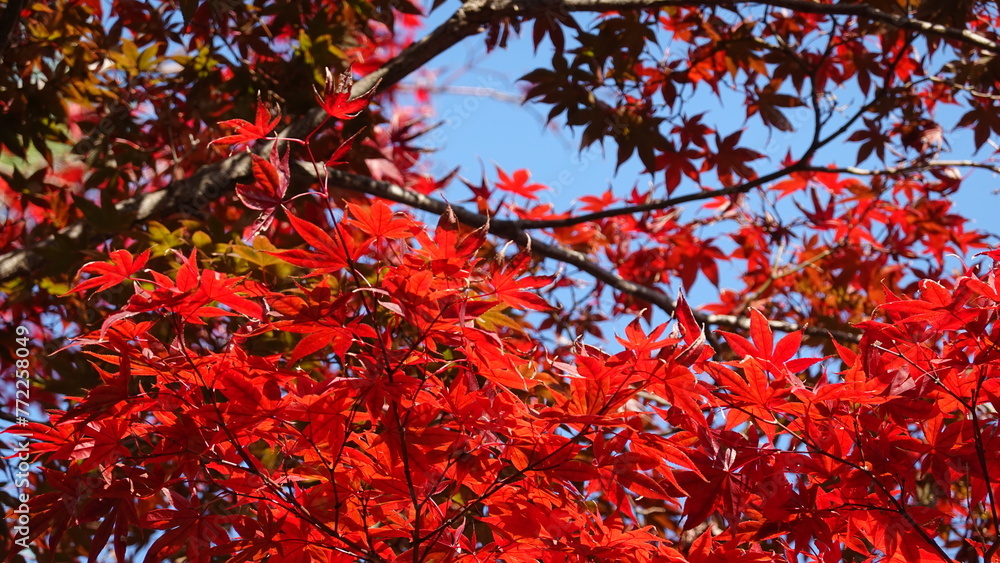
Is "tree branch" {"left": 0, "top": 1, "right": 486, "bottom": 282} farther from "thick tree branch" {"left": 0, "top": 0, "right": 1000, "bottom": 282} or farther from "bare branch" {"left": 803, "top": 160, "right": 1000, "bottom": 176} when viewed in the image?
"bare branch" {"left": 803, "top": 160, "right": 1000, "bottom": 176}

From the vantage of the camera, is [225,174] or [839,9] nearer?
[839,9]

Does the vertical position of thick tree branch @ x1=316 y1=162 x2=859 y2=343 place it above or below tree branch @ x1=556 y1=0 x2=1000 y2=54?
below

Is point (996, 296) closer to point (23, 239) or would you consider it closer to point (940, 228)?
point (940, 228)

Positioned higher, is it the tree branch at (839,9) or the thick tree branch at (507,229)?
the tree branch at (839,9)

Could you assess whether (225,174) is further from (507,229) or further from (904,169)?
(904,169)

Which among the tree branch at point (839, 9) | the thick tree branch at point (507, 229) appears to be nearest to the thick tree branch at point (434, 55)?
the tree branch at point (839, 9)

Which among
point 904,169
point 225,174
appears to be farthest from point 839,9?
point 225,174

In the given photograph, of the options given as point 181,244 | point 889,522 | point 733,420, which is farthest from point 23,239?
point 889,522

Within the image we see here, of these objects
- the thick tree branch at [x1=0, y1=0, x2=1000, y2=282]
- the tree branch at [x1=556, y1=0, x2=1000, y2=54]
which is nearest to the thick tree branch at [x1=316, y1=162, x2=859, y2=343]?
the thick tree branch at [x1=0, y1=0, x2=1000, y2=282]

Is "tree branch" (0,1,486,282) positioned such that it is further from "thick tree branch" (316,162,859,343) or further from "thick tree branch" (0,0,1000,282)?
"thick tree branch" (316,162,859,343)

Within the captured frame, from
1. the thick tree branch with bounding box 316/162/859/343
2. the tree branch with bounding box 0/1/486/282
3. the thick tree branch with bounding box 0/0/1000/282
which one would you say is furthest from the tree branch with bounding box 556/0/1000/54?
the thick tree branch with bounding box 316/162/859/343

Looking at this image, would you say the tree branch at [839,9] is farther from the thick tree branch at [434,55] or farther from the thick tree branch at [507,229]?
the thick tree branch at [507,229]

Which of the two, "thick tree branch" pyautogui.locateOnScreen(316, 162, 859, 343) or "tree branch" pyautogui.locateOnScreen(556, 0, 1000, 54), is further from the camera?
"thick tree branch" pyautogui.locateOnScreen(316, 162, 859, 343)

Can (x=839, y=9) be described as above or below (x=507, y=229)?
above
